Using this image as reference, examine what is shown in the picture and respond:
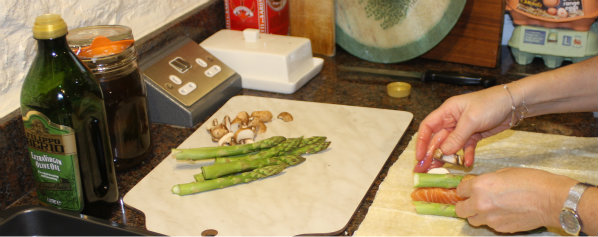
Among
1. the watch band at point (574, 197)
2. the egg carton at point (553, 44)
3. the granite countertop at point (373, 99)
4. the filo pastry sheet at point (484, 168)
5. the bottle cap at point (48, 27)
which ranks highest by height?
the bottle cap at point (48, 27)

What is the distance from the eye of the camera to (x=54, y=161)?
107 cm

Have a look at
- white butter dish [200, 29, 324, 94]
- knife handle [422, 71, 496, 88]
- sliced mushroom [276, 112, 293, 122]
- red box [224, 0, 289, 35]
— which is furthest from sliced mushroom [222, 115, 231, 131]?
knife handle [422, 71, 496, 88]

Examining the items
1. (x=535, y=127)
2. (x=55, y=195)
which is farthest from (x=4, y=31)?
(x=535, y=127)

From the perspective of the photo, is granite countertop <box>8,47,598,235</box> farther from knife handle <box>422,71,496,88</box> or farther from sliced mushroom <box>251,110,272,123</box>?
sliced mushroom <box>251,110,272,123</box>

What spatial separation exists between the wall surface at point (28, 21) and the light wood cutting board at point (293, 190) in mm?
334

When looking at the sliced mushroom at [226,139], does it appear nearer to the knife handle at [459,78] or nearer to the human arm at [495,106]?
the human arm at [495,106]

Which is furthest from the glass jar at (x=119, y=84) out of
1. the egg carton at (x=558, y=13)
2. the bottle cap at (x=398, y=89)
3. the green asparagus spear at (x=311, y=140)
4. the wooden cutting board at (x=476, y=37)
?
the egg carton at (x=558, y=13)

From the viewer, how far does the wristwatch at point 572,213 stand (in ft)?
3.34

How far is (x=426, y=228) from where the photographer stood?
1.14m

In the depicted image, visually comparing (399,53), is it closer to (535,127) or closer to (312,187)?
(535,127)

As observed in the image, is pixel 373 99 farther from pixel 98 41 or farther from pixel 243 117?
pixel 98 41

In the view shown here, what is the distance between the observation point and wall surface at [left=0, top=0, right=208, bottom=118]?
4.15 feet

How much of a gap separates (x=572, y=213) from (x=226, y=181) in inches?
24.8

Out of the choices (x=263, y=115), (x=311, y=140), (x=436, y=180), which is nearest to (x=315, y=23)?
(x=263, y=115)
